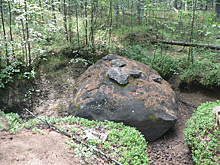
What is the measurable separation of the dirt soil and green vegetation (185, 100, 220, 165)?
64 centimetres

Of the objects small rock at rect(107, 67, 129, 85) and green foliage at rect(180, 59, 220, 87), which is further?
green foliage at rect(180, 59, 220, 87)

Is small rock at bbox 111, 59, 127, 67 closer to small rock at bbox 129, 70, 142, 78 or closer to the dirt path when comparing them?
small rock at bbox 129, 70, 142, 78

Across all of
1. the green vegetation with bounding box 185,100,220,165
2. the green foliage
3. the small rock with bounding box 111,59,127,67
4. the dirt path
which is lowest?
the green vegetation with bounding box 185,100,220,165

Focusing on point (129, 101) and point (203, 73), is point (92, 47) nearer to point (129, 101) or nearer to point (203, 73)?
point (129, 101)

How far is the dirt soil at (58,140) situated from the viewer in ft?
8.65

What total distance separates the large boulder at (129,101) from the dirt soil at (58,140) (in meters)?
0.53

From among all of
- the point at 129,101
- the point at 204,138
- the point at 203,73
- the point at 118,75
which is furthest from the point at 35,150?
the point at 203,73

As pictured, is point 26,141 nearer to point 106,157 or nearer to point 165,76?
point 106,157

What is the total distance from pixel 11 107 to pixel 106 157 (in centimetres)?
476

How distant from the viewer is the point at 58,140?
318cm

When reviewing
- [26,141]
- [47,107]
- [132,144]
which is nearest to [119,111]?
[132,144]

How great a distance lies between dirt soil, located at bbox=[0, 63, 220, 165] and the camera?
264 cm

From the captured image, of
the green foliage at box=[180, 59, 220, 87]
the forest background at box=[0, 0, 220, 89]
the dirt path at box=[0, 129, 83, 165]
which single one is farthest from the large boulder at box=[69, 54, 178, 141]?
the forest background at box=[0, 0, 220, 89]

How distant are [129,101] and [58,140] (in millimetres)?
2240
